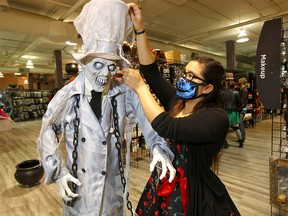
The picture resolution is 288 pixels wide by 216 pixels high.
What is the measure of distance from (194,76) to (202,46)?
8607 mm

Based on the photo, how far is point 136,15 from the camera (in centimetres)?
105

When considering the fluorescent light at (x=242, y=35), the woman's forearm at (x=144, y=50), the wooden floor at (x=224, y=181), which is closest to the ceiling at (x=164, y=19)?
the fluorescent light at (x=242, y=35)

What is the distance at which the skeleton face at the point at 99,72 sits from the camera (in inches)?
36.6

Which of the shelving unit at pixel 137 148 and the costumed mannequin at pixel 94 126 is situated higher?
the costumed mannequin at pixel 94 126

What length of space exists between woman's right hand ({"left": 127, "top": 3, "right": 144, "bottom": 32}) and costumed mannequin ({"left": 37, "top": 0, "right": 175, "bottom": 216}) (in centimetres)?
5

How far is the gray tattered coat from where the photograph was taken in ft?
3.17

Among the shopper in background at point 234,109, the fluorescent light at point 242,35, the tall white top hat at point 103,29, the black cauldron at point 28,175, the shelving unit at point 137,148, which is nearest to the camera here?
the tall white top hat at point 103,29

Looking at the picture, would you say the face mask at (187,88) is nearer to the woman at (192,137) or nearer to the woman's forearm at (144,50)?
the woman at (192,137)

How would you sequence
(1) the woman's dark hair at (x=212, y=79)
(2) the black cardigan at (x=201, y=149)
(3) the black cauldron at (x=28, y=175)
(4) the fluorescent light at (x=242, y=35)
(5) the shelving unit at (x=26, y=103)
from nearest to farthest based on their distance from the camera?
(2) the black cardigan at (x=201, y=149) → (1) the woman's dark hair at (x=212, y=79) → (3) the black cauldron at (x=28, y=175) → (4) the fluorescent light at (x=242, y=35) → (5) the shelving unit at (x=26, y=103)

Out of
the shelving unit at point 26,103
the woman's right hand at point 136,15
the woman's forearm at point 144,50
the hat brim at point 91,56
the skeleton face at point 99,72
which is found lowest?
the shelving unit at point 26,103

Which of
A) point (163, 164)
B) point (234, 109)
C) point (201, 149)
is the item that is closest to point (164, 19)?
point (234, 109)

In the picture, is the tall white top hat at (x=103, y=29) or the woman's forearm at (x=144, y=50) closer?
the tall white top hat at (x=103, y=29)

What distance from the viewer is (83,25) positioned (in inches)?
37.1

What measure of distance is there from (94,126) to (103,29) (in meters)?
0.43
